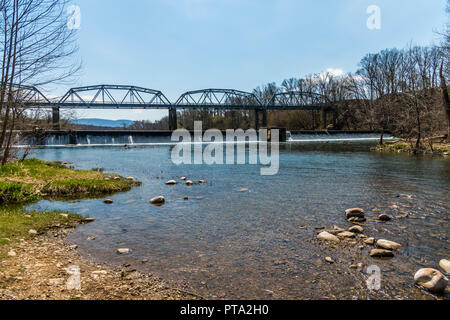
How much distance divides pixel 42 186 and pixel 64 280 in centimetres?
794

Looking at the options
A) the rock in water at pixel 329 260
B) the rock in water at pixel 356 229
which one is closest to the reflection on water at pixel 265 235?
the rock in water at pixel 329 260

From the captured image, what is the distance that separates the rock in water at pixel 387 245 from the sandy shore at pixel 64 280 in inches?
148

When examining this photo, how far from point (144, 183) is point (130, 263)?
28.9 feet

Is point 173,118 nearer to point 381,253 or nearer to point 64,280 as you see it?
point 381,253

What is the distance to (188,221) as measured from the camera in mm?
7680

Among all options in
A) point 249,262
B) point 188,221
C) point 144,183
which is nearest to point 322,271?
point 249,262

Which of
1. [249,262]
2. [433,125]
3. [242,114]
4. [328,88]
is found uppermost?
[328,88]

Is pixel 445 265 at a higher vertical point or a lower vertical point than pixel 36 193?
lower

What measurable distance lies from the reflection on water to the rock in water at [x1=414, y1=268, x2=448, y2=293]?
15 centimetres

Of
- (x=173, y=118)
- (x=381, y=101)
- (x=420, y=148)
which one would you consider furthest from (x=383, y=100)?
(x=173, y=118)

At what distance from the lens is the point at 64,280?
4156 mm

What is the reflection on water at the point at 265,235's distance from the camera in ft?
14.5
